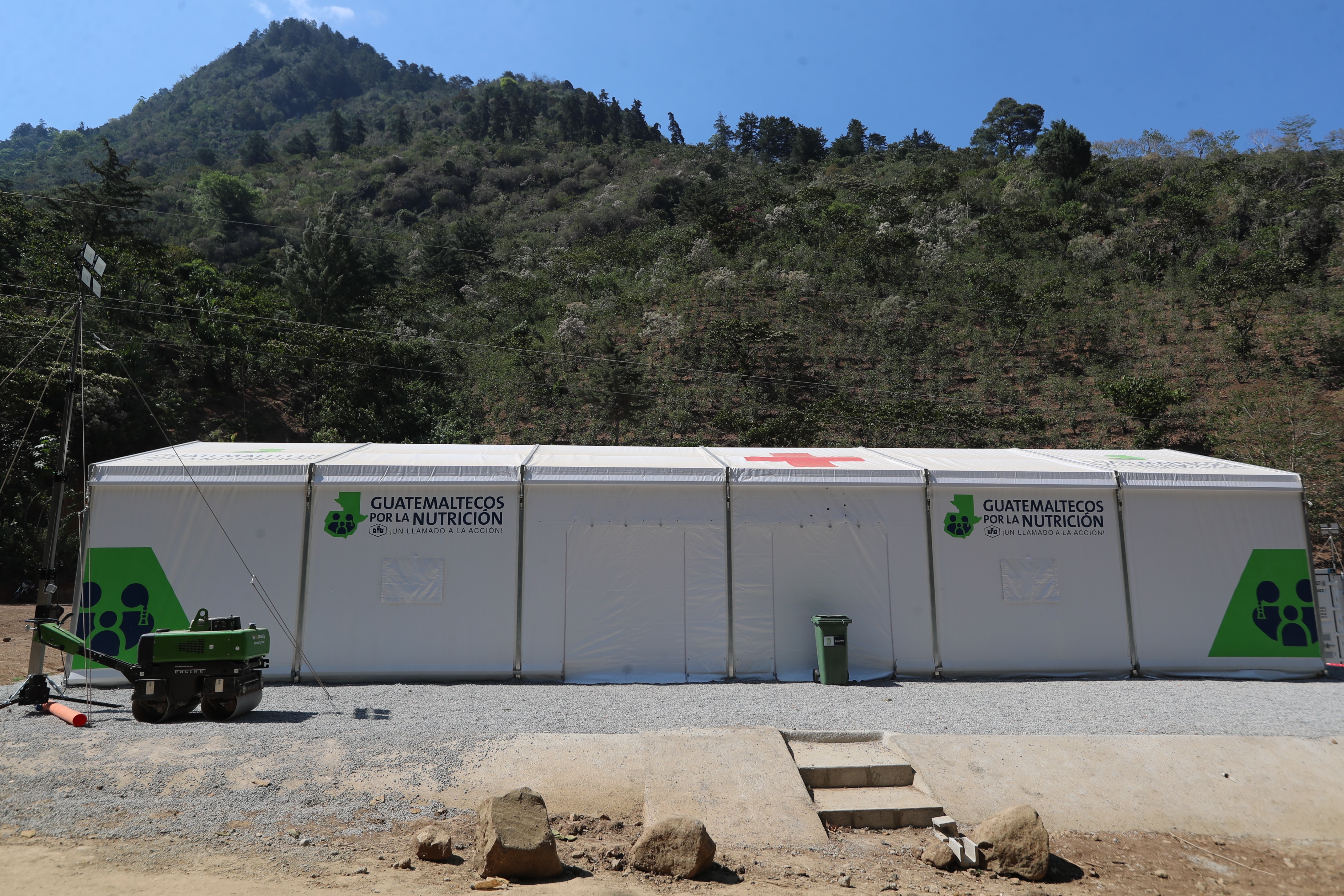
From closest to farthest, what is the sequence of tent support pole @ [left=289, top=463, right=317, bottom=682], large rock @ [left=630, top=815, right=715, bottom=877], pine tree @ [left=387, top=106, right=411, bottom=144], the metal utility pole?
large rock @ [left=630, top=815, right=715, bottom=877], the metal utility pole, tent support pole @ [left=289, top=463, right=317, bottom=682], pine tree @ [left=387, top=106, right=411, bottom=144]

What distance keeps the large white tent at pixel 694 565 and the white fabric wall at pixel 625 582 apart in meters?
0.03

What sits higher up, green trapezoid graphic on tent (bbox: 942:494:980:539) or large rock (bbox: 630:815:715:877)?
green trapezoid graphic on tent (bbox: 942:494:980:539)

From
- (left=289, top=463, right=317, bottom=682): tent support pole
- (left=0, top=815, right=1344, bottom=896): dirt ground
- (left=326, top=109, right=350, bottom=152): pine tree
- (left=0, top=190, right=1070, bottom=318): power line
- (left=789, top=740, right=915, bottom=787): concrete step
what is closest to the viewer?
(left=0, top=815, right=1344, bottom=896): dirt ground

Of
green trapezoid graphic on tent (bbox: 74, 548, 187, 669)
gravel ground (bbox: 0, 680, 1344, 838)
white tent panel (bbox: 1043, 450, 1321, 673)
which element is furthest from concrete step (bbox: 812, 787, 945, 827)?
green trapezoid graphic on tent (bbox: 74, 548, 187, 669)

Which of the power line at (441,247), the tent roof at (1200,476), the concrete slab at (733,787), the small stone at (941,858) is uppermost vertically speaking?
the power line at (441,247)

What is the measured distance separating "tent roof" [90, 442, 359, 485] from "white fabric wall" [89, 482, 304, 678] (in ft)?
0.36

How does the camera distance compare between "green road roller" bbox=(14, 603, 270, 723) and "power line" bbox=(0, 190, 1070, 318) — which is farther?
"power line" bbox=(0, 190, 1070, 318)

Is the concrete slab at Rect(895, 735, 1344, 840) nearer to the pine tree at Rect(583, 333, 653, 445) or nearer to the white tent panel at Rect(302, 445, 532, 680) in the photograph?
the white tent panel at Rect(302, 445, 532, 680)

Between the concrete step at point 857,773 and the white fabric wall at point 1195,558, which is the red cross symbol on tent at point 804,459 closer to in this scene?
the white fabric wall at point 1195,558

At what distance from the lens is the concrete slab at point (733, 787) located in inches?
223

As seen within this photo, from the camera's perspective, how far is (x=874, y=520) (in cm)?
1074

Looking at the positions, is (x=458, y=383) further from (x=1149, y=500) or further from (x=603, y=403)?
(x=1149, y=500)

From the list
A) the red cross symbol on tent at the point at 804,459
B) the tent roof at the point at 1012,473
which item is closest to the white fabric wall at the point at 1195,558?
the tent roof at the point at 1012,473

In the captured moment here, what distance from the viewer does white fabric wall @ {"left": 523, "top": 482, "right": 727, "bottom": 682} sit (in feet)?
33.6
